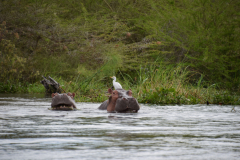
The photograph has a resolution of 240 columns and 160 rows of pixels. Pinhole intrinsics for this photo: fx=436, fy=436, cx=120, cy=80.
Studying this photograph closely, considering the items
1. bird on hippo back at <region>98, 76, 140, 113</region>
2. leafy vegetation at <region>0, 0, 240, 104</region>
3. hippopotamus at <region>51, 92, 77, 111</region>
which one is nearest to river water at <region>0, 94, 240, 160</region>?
bird on hippo back at <region>98, 76, 140, 113</region>

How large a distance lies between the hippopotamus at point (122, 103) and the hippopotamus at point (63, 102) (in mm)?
901

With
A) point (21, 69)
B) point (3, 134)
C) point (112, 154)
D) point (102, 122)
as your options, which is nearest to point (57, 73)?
point (21, 69)

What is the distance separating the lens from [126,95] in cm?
947

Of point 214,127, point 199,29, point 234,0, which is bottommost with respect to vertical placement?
point 214,127

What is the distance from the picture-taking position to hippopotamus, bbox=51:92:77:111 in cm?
986

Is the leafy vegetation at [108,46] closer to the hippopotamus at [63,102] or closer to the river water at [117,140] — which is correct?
the hippopotamus at [63,102]

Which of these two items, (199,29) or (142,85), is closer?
(142,85)

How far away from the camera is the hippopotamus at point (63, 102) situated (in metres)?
9.86

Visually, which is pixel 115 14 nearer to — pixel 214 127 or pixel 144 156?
pixel 214 127

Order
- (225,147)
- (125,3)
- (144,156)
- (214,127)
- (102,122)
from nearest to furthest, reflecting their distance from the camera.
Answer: (144,156) < (225,147) < (214,127) < (102,122) < (125,3)

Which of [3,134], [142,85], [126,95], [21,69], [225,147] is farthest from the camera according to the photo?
[21,69]

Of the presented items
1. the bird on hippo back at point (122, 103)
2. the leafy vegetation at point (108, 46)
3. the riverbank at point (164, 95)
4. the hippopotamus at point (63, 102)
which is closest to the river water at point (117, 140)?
the bird on hippo back at point (122, 103)

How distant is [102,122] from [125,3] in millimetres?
24108

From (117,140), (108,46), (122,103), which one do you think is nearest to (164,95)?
(122,103)
